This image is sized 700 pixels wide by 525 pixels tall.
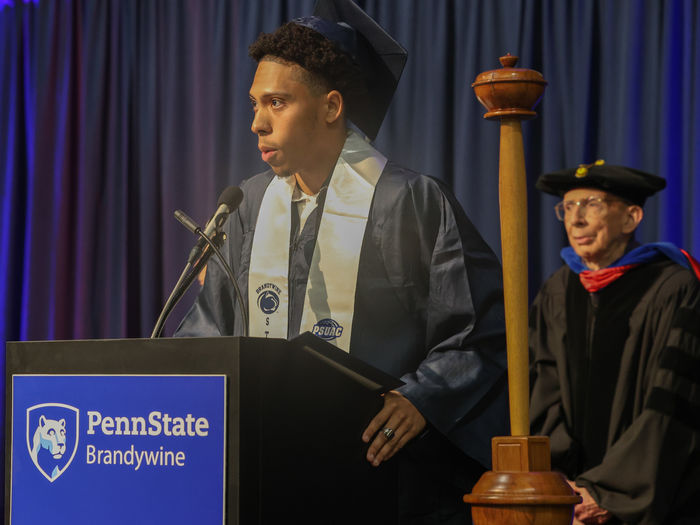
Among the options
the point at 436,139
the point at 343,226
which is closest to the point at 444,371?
the point at 343,226

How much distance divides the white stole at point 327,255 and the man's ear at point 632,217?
2.27 m

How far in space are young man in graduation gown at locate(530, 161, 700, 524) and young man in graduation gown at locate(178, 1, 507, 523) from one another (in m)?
2.14

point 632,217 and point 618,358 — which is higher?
point 632,217

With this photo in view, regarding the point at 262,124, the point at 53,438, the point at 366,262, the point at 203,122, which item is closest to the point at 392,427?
the point at 366,262

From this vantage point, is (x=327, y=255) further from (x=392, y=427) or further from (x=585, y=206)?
(x=585, y=206)

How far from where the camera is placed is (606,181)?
3.84 meters

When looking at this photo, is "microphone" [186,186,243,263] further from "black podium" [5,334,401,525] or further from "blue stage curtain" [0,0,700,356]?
"blue stage curtain" [0,0,700,356]

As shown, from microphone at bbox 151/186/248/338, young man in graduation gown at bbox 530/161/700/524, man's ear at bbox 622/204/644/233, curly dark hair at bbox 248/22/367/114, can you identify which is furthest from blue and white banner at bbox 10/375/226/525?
man's ear at bbox 622/204/644/233

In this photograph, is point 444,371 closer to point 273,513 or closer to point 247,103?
point 273,513

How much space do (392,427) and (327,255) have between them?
0.44 metres

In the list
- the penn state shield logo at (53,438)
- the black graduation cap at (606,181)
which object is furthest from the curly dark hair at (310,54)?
Answer: the black graduation cap at (606,181)

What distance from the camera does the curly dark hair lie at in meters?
1.81

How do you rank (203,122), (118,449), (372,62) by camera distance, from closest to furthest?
(118,449) < (372,62) < (203,122)

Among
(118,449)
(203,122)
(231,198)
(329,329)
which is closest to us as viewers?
(118,449)
